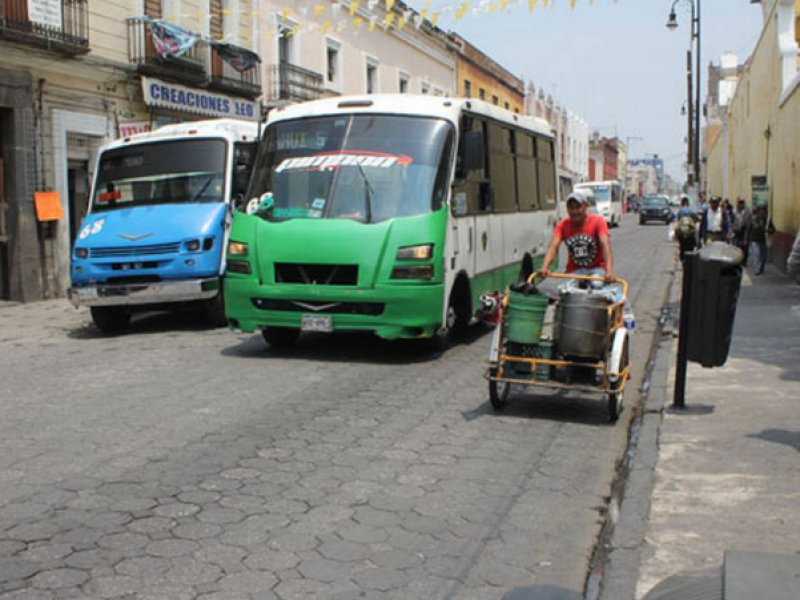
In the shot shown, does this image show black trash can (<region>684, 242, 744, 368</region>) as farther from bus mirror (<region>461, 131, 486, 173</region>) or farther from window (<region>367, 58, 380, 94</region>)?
window (<region>367, 58, 380, 94</region>)

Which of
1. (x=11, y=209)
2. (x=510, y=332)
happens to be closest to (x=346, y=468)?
(x=510, y=332)

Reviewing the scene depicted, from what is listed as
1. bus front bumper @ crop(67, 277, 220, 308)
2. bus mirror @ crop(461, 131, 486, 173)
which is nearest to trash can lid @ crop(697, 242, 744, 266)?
bus mirror @ crop(461, 131, 486, 173)

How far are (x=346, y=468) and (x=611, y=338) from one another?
2.43 m

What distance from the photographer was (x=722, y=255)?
7012mm

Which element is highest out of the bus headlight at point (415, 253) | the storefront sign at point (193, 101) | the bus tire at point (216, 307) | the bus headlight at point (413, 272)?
the storefront sign at point (193, 101)

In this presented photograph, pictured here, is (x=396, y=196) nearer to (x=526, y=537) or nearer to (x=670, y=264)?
(x=526, y=537)

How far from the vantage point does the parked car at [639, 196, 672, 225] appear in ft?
183

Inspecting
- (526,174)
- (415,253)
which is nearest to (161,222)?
(415,253)

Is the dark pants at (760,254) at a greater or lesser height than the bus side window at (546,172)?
lesser

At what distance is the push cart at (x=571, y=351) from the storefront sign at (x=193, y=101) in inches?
560

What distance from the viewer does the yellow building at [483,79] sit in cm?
4228

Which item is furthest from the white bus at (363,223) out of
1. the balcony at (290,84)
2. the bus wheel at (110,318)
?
the balcony at (290,84)

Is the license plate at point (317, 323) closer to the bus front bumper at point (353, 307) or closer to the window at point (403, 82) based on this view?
the bus front bumper at point (353, 307)

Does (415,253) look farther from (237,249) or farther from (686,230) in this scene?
(686,230)
